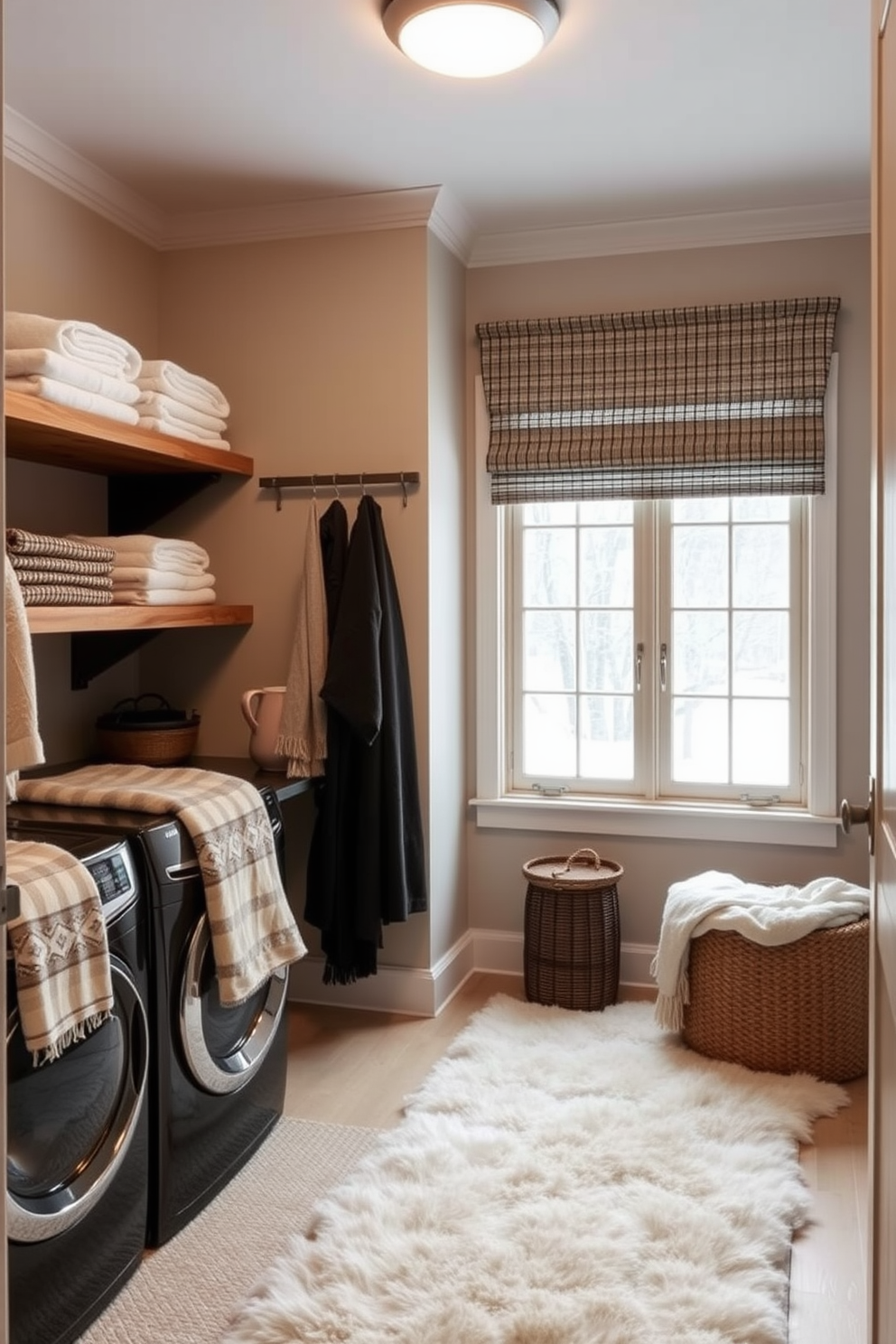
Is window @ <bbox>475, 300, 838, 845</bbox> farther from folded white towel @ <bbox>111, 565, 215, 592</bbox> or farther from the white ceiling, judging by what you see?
folded white towel @ <bbox>111, 565, 215, 592</bbox>

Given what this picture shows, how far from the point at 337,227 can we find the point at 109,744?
1732mm

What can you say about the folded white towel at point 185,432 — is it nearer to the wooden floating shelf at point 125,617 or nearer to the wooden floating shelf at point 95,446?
the wooden floating shelf at point 95,446

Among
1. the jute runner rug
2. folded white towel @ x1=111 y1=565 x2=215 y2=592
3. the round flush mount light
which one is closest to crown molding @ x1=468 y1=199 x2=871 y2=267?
the round flush mount light

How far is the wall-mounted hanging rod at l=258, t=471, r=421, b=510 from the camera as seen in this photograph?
3.48 metres

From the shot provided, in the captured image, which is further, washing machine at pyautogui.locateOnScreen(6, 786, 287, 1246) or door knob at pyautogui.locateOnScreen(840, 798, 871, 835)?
washing machine at pyautogui.locateOnScreen(6, 786, 287, 1246)

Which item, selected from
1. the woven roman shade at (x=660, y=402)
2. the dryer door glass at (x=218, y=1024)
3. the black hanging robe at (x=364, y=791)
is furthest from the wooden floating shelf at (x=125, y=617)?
the woven roman shade at (x=660, y=402)

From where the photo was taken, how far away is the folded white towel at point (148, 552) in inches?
116

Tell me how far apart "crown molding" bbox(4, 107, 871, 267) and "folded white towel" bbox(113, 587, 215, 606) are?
3.83ft

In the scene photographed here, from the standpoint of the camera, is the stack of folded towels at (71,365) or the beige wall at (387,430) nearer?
the stack of folded towels at (71,365)

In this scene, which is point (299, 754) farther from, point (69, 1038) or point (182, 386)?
point (69, 1038)

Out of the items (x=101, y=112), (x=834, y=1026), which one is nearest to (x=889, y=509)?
(x=834, y=1026)

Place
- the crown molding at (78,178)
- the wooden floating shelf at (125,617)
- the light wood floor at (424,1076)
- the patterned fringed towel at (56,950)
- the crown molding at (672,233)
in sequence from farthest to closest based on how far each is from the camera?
the crown molding at (672,233) → the crown molding at (78,178) → the wooden floating shelf at (125,617) → the light wood floor at (424,1076) → the patterned fringed towel at (56,950)

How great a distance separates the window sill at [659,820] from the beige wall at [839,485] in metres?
0.04

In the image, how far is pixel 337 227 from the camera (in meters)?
3.52
